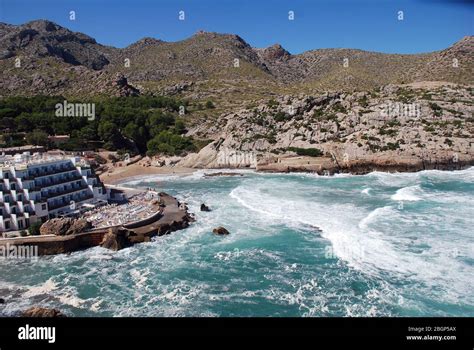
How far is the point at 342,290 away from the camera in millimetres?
19531

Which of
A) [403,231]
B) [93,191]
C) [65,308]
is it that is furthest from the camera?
[93,191]

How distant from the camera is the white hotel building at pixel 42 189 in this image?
28875 mm

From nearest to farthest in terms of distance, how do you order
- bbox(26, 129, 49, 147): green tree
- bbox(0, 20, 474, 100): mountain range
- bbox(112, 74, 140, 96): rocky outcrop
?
bbox(26, 129, 49, 147): green tree < bbox(112, 74, 140, 96): rocky outcrop < bbox(0, 20, 474, 100): mountain range

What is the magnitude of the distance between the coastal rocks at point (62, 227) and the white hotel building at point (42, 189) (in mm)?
2100

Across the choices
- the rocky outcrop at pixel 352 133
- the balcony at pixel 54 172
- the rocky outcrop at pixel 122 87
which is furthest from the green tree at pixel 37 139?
the rocky outcrop at pixel 122 87

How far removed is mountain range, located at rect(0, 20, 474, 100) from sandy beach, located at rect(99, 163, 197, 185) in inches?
1773

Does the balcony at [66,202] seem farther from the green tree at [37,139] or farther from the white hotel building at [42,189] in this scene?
the green tree at [37,139]

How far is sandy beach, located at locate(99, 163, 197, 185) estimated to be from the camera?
175 ft

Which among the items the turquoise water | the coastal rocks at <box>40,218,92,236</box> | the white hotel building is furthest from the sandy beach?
the coastal rocks at <box>40,218,92,236</box>

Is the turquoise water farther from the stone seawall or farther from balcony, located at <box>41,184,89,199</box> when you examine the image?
balcony, located at <box>41,184,89,199</box>
